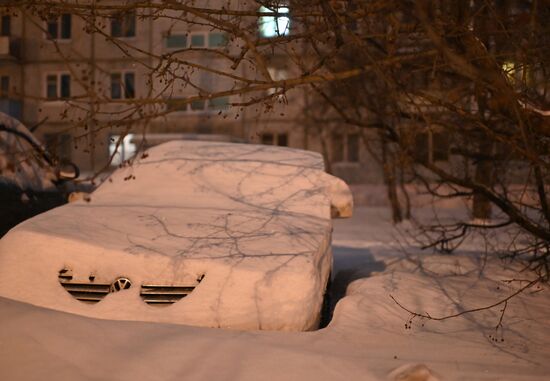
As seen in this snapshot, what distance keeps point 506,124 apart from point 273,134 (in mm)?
20378

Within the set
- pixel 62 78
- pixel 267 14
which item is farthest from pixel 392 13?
pixel 62 78

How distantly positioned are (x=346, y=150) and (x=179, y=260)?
23.5 metres

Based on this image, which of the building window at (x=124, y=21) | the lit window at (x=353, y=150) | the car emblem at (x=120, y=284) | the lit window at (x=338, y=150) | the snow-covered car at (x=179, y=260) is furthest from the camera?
the lit window at (x=353, y=150)

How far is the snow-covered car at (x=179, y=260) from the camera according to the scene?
4.16m

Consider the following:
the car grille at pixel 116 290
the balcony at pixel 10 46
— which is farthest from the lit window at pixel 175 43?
the balcony at pixel 10 46

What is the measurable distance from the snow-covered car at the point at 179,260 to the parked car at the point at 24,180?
3.13 ft

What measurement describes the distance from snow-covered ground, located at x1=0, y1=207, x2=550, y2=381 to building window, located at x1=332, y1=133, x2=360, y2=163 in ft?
72.3

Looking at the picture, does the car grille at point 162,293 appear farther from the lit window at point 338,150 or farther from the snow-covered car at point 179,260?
the lit window at point 338,150

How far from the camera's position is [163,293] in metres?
4.25

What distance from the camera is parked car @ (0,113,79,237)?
6023mm

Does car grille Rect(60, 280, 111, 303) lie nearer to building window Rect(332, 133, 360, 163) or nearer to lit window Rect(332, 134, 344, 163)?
lit window Rect(332, 134, 344, 163)

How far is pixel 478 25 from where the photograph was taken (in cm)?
704

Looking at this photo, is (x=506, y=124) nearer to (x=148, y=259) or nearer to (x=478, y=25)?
(x=478, y=25)

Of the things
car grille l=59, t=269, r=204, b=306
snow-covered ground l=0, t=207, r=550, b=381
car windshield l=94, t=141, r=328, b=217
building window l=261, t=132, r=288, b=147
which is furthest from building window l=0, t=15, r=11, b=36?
building window l=261, t=132, r=288, b=147
